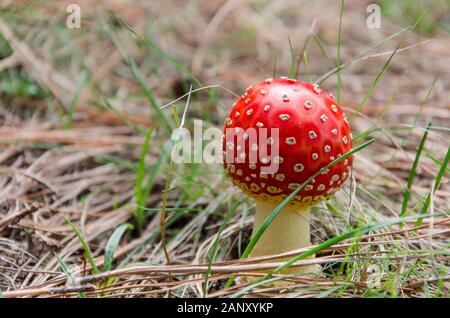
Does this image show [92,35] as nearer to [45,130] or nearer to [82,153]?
[45,130]

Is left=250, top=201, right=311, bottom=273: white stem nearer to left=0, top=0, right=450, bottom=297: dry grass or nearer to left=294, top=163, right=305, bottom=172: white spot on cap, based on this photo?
left=0, top=0, right=450, bottom=297: dry grass

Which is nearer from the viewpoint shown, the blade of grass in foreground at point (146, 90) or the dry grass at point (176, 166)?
the dry grass at point (176, 166)

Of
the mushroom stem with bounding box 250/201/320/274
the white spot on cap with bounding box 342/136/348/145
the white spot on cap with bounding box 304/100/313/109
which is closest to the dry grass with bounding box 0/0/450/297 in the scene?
the mushroom stem with bounding box 250/201/320/274

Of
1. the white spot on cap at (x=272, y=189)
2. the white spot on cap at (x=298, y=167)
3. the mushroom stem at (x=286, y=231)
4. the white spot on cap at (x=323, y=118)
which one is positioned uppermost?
the white spot on cap at (x=323, y=118)

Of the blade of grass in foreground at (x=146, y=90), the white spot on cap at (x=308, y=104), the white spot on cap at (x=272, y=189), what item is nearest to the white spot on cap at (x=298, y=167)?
the white spot on cap at (x=272, y=189)

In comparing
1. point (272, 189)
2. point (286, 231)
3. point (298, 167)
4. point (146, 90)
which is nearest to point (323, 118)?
point (298, 167)

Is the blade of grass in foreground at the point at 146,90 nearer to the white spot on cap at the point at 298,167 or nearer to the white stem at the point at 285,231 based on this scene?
the white stem at the point at 285,231
